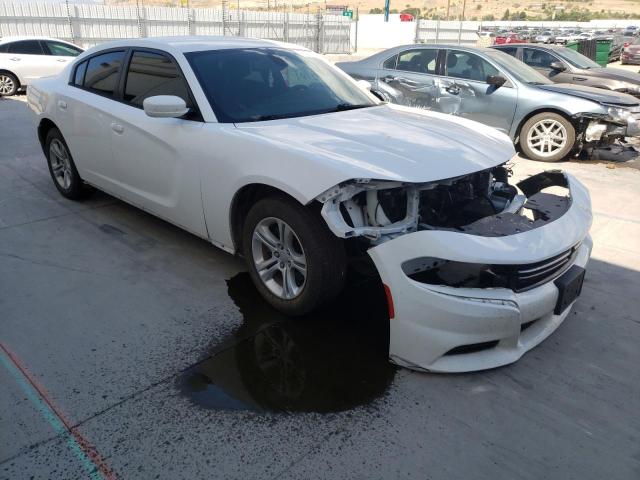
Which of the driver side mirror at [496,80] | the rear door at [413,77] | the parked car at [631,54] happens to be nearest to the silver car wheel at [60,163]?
the rear door at [413,77]

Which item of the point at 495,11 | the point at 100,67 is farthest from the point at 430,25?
the point at 495,11

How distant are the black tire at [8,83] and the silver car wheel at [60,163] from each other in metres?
9.03

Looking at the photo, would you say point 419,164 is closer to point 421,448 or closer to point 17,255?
point 421,448

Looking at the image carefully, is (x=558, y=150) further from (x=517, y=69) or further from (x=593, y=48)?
(x=593, y=48)

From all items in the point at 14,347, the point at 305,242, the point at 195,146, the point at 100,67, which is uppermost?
the point at 100,67

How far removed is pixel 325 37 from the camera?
97.1ft

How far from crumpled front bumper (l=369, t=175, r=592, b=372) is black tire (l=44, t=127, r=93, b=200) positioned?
147 inches

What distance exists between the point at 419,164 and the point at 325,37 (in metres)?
28.8

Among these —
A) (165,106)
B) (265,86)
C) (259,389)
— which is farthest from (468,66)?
(259,389)

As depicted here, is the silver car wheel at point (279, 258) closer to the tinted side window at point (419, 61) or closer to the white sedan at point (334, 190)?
the white sedan at point (334, 190)

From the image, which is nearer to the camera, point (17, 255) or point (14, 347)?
point (14, 347)

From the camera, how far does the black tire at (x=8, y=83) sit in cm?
1267

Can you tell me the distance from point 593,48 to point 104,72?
21230mm

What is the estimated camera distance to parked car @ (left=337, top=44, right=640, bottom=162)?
24.7ft
